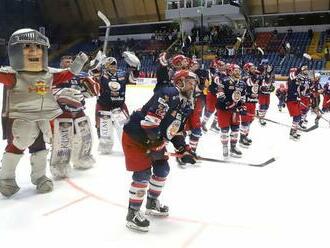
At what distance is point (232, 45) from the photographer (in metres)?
21.7

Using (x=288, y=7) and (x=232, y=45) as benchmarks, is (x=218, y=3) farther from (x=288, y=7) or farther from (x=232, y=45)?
(x=288, y=7)

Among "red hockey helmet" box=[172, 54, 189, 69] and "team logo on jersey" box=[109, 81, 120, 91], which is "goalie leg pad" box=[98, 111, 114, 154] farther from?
"red hockey helmet" box=[172, 54, 189, 69]

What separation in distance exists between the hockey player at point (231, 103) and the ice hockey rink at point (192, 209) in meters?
0.47

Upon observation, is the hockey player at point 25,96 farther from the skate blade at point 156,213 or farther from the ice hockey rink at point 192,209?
the skate blade at point 156,213

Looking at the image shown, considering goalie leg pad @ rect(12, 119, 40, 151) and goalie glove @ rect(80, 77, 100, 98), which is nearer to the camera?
goalie leg pad @ rect(12, 119, 40, 151)

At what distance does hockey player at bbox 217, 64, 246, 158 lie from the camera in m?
5.78

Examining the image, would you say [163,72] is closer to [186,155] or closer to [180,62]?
[180,62]

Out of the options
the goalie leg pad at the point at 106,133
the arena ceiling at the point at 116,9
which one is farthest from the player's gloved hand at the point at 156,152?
the arena ceiling at the point at 116,9

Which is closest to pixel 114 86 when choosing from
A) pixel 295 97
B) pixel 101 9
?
pixel 295 97

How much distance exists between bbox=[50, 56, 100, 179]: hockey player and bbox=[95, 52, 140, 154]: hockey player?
0.91 metres

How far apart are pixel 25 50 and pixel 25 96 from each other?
416 mm

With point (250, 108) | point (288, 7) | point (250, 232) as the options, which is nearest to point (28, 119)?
point (250, 232)

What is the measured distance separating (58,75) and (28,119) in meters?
0.54

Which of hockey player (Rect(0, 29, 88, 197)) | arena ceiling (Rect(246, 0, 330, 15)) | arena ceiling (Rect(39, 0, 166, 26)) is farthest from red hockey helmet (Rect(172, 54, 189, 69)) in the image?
arena ceiling (Rect(39, 0, 166, 26))
